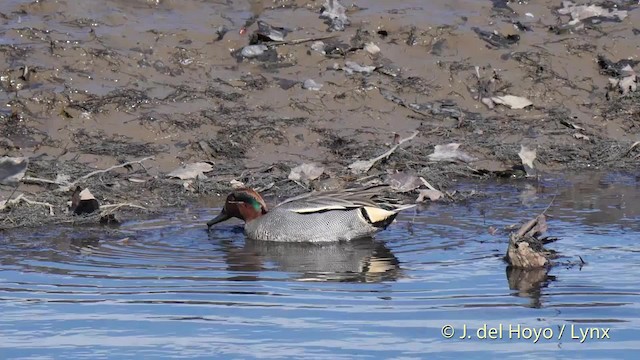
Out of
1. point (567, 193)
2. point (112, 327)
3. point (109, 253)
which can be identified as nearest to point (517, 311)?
point (112, 327)

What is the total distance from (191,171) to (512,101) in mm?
3371

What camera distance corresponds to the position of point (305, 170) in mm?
11578

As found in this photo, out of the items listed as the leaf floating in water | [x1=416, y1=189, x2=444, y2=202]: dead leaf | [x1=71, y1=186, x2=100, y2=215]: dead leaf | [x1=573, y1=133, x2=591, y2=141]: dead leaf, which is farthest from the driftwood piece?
the leaf floating in water

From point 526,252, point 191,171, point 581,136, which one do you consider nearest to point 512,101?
point 581,136

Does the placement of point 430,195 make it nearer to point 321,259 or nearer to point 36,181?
point 321,259

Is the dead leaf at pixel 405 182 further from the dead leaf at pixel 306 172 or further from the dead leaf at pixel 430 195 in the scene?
the dead leaf at pixel 306 172

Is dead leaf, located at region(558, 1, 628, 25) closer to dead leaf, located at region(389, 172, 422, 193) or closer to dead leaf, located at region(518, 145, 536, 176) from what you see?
dead leaf, located at region(518, 145, 536, 176)

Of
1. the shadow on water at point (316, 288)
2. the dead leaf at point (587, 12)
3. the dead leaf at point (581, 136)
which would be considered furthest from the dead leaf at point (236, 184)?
the dead leaf at point (587, 12)

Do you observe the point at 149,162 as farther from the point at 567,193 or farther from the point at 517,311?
the point at 517,311

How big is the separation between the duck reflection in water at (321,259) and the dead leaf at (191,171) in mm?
1258

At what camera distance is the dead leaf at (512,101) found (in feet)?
43.2

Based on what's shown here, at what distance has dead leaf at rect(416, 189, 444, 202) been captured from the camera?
1116cm

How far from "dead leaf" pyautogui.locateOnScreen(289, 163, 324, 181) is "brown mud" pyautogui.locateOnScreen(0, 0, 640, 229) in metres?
0.07

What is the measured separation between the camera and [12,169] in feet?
35.1
